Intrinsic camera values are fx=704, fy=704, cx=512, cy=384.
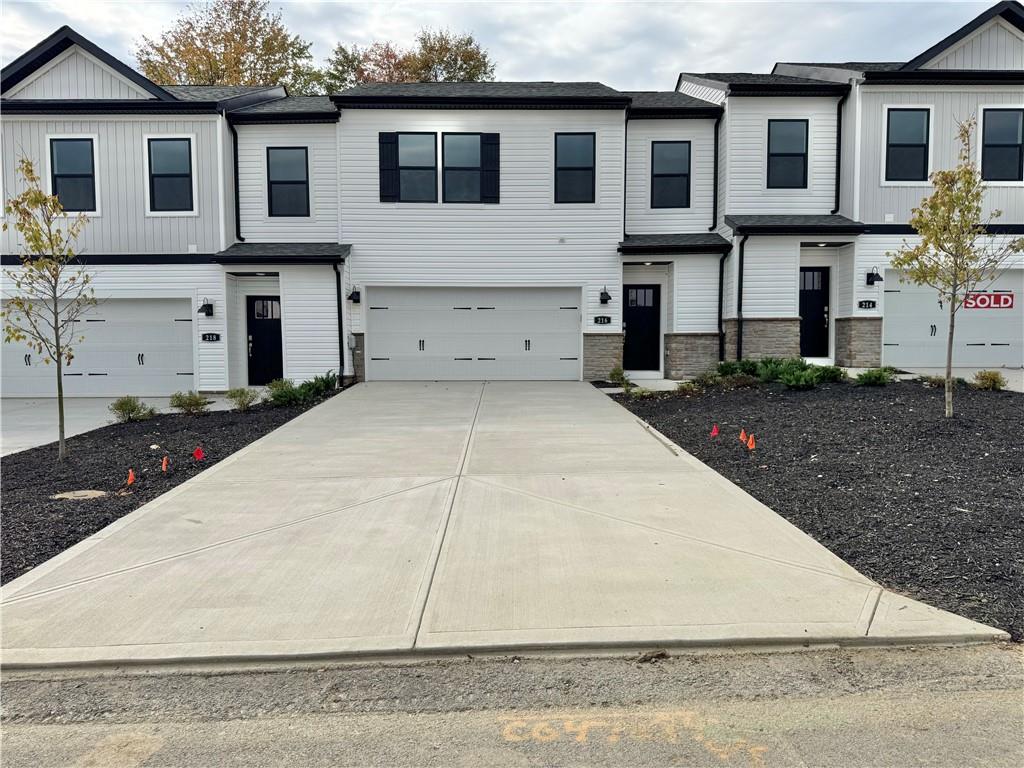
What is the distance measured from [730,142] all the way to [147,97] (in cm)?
1340

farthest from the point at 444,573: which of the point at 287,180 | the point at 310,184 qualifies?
the point at 287,180

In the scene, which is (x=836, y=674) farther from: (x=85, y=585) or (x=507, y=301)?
(x=507, y=301)

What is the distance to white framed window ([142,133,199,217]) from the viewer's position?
1595 cm

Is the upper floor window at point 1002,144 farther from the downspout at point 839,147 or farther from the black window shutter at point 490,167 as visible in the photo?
the black window shutter at point 490,167

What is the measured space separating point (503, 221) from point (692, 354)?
5.53m

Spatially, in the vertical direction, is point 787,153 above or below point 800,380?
above

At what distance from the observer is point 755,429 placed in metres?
9.52

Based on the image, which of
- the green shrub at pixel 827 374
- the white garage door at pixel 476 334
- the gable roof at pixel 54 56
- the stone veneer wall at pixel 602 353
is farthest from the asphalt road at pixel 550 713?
the gable roof at pixel 54 56

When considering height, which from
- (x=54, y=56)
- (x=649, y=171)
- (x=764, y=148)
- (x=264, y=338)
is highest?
(x=54, y=56)

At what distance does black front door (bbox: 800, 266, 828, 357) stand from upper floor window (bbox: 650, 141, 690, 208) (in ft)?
11.4

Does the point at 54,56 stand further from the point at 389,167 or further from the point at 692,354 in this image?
the point at 692,354

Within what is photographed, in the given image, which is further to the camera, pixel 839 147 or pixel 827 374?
pixel 839 147

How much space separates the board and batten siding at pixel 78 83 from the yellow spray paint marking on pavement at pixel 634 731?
56.3 feet

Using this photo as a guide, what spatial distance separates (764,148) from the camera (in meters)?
16.7
